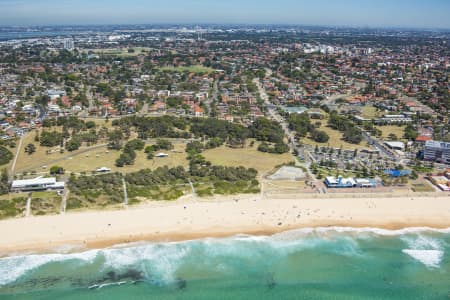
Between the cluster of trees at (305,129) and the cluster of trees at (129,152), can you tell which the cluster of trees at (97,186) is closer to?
the cluster of trees at (129,152)

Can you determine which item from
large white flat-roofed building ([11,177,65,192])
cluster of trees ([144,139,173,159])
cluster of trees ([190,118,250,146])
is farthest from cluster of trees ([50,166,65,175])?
cluster of trees ([190,118,250,146])

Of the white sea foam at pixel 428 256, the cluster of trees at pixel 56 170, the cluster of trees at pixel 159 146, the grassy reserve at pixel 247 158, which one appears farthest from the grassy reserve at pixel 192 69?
the white sea foam at pixel 428 256

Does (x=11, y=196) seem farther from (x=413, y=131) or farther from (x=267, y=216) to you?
(x=413, y=131)

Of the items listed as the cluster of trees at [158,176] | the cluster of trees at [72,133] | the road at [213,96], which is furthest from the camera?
the road at [213,96]

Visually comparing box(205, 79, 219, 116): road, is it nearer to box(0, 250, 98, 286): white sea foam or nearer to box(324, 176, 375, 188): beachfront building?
box(324, 176, 375, 188): beachfront building

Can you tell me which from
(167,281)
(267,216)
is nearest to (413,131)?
(267,216)

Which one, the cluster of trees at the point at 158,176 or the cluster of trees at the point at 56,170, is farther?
the cluster of trees at the point at 56,170

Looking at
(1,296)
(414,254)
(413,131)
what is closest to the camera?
(1,296)

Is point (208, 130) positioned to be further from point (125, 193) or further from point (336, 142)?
point (125, 193)
